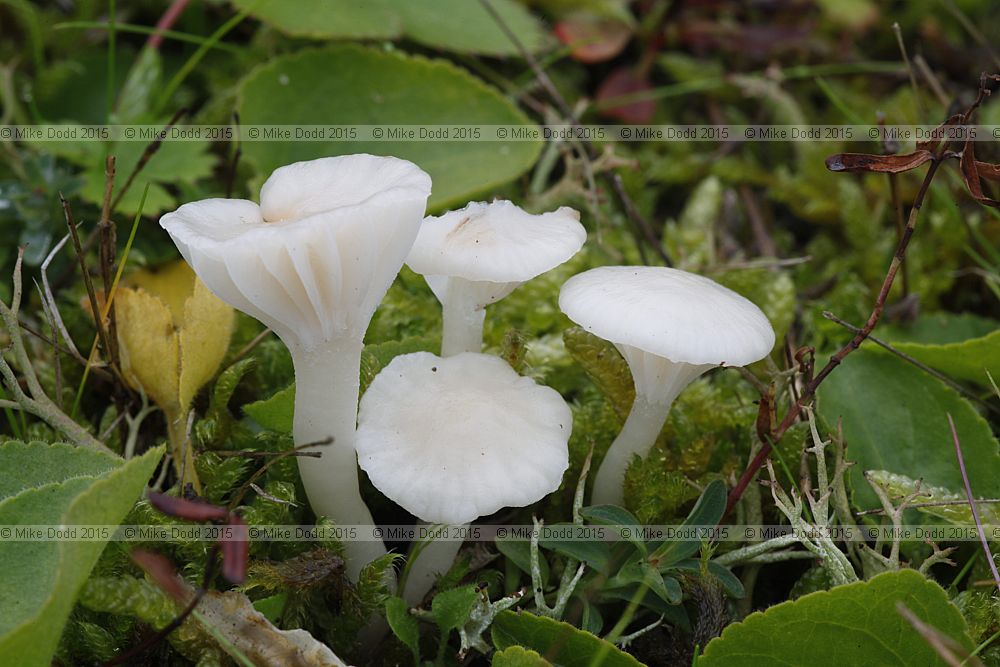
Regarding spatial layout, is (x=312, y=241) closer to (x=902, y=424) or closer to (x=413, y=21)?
(x=902, y=424)

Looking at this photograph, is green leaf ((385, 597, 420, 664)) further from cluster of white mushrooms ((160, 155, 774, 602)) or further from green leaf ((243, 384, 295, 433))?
green leaf ((243, 384, 295, 433))

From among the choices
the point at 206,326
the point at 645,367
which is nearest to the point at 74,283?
the point at 206,326

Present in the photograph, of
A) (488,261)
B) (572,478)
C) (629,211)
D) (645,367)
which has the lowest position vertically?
(572,478)

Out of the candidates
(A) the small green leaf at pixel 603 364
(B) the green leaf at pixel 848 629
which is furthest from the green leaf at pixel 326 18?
(B) the green leaf at pixel 848 629

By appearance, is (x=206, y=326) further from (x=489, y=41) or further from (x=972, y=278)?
→ (x=972, y=278)

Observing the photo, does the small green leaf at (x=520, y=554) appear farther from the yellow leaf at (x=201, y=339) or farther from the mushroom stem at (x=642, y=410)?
the yellow leaf at (x=201, y=339)

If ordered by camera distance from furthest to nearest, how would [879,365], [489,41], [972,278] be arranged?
[489,41], [972,278], [879,365]
